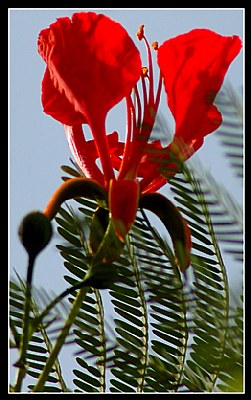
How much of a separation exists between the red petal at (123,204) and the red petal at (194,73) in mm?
134

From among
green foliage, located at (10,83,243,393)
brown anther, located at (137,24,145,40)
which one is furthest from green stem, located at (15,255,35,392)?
brown anther, located at (137,24,145,40)

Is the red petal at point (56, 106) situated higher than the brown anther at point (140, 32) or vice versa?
the brown anther at point (140, 32)

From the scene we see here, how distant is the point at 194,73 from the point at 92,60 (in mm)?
165

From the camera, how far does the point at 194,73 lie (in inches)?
53.9

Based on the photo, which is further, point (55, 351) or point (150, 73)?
point (150, 73)

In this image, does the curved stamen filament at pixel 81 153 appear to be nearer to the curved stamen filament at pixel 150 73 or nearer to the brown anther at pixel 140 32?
the curved stamen filament at pixel 150 73

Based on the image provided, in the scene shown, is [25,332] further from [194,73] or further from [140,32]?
[140,32]

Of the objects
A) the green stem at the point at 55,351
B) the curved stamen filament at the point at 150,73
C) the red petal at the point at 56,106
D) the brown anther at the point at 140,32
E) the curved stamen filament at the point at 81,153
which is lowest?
the green stem at the point at 55,351

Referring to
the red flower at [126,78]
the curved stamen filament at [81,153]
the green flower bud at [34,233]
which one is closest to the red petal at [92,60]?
the red flower at [126,78]

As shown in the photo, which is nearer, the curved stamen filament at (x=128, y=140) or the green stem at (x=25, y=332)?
the green stem at (x=25, y=332)

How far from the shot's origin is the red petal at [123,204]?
1.24m

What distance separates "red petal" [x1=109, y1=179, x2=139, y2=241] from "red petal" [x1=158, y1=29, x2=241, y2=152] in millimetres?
134

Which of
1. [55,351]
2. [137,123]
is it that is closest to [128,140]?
[137,123]

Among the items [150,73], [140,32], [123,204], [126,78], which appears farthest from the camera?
[140,32]
